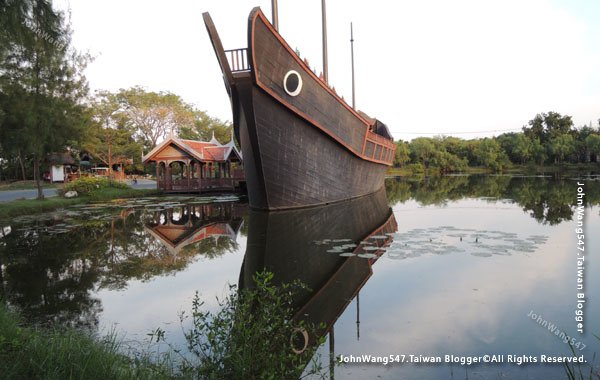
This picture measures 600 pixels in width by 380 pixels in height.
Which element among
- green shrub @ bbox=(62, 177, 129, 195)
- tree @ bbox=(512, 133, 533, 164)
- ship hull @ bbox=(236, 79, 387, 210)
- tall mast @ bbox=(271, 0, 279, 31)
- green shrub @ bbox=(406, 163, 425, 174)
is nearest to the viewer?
ship hull @ bbox=(236, 79, 387, 210)

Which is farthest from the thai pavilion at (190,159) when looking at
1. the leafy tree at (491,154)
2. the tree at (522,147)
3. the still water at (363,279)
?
the tree at (522,147)

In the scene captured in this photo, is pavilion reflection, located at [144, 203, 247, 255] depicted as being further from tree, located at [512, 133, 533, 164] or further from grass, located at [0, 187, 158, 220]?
tree, located at [512, 133, 533, 164]

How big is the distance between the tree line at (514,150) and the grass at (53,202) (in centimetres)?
4858

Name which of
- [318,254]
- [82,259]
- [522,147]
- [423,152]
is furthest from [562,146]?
[82,259]

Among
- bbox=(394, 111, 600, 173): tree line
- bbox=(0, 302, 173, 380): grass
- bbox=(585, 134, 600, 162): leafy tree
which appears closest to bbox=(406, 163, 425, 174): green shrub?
bbox=(394, 111, 600, 173): tree line

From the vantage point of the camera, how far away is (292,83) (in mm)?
10742

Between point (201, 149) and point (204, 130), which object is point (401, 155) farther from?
point (201, 149)

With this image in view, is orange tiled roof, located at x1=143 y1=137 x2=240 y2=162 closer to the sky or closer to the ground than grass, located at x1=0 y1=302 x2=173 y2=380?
closer to the sky

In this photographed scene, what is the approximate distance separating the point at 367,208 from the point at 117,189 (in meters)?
15.0

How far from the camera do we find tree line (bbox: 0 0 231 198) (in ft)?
15.8

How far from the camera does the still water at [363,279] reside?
3.57 metres

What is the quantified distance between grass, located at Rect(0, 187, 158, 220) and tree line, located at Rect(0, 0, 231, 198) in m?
1.04

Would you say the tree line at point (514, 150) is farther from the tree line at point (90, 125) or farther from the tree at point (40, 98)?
the tree at point (40, 98)

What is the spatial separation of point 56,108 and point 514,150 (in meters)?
63.0
